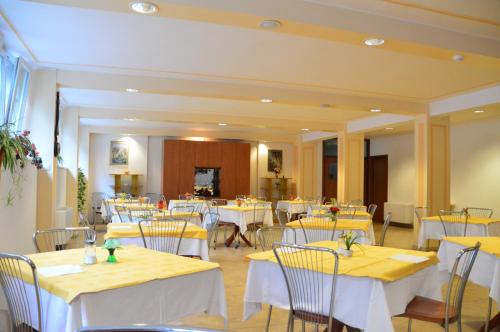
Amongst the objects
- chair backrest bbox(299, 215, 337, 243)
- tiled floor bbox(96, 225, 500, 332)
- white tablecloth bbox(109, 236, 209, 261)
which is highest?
chair backrest bbox(299, 215, 337, 243)

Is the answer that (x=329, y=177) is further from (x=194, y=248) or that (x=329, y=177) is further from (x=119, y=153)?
(x=194, y=248)

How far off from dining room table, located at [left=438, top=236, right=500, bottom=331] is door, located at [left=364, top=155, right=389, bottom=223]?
33.2ft

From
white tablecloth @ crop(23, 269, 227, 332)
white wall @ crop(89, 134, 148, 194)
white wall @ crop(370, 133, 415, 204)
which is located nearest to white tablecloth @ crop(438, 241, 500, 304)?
white tablecloth @ crop(23, 269, 227, 332)

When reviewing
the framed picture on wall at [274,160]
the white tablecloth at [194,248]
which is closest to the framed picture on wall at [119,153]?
the framed picture on wall at [274,160]

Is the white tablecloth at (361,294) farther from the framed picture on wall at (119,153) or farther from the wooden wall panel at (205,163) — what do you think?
the framed picture on wall at (119,153)

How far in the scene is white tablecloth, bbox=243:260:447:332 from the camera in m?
2.65

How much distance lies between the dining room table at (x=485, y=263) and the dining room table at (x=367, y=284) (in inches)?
20.7

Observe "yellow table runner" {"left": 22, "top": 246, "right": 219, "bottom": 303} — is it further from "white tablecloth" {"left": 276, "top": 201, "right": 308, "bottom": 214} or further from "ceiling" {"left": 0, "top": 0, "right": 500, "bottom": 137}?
"white tablecloth" {"left": 276, "top": 201, "right": 308, "bottom": 214}

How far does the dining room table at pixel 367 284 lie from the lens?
8.80 ft

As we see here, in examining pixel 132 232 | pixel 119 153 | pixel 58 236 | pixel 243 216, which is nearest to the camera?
pixel 58 236

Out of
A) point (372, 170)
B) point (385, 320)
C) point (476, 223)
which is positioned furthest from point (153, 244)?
point (372, 170)

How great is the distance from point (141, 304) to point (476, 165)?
10.6 m

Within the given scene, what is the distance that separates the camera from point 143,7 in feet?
12.7

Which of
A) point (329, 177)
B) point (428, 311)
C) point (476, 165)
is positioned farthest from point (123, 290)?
point (329, 177)
